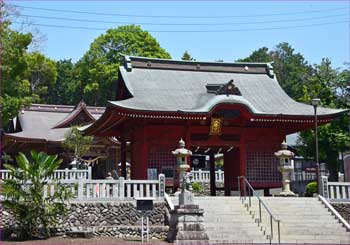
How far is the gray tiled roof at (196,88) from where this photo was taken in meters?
21.7

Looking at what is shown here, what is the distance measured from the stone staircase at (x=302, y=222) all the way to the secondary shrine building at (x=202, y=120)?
388 cm

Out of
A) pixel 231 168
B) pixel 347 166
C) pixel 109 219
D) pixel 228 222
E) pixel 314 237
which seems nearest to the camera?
pixel 314 237

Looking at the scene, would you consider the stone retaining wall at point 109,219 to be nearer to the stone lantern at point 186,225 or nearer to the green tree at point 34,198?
the green tree at point 34,198

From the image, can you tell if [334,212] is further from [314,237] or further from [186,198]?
[186,198]

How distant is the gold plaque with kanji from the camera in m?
22.4

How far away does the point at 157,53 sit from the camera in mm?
58469

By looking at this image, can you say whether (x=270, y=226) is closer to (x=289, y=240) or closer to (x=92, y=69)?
(x=289, y=240)

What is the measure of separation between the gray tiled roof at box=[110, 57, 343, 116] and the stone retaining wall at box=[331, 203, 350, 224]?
14.5 feet

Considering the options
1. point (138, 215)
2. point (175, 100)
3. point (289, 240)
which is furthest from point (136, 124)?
point (289, 240)

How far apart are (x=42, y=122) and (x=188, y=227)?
82.2 feet

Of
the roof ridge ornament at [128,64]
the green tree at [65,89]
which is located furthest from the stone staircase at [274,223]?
the green tree at [65,89]

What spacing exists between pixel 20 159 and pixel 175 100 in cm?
852

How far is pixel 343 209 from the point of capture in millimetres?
19703

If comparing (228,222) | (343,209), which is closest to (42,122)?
(228,222)
